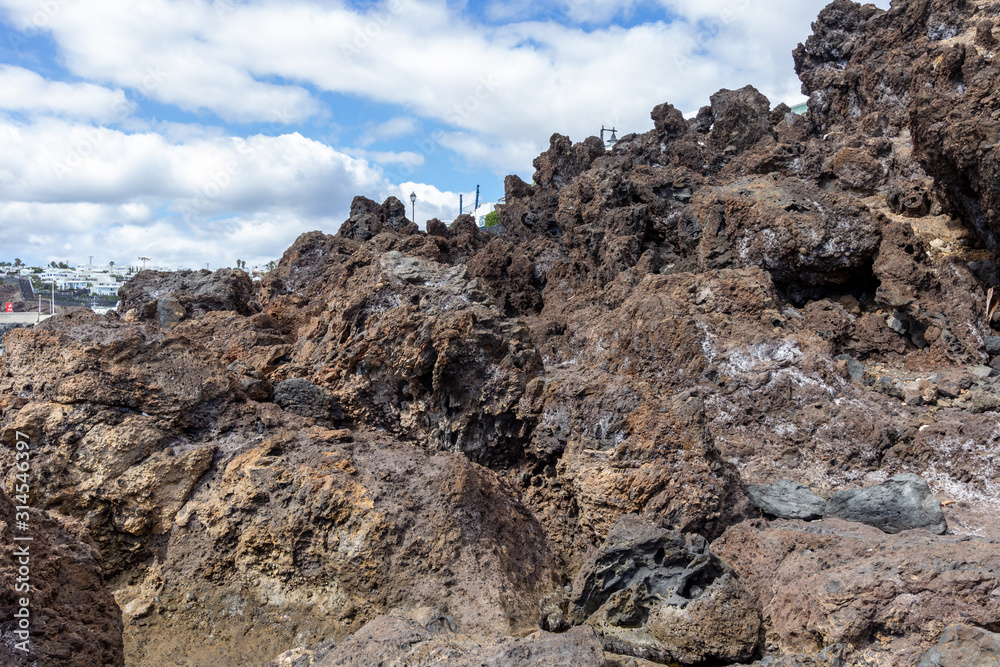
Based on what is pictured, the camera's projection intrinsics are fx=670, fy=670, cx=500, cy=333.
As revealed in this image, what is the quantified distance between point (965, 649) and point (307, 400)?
15.6 ft

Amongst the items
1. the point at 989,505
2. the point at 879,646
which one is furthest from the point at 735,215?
the point at 879,646

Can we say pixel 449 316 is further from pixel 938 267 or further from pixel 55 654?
pixel 938 267

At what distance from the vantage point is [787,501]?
5.43m

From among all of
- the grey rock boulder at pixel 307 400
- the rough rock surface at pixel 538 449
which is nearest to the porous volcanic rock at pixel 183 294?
the rough rock surface at pixel 538 449

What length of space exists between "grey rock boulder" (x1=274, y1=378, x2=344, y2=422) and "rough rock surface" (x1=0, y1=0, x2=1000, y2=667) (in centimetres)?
2

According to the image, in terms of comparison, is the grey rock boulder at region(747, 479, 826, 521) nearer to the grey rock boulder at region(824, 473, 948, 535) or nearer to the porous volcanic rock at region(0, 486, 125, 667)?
the grey rock boulder at region(824, 473, 948, 535)

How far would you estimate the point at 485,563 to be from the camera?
4.41m

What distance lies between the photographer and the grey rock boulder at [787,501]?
529 centimetres

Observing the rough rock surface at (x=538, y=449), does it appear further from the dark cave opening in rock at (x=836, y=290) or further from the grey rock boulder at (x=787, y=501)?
the grey rock boulder at (x=787, y=501)

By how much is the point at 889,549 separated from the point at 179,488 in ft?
15.0

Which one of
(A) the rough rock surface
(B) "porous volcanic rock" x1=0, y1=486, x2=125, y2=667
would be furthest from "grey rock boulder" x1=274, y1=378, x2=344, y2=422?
(B) "porous volcanic rock" x1=0, y1=486, x2=125, y2=667

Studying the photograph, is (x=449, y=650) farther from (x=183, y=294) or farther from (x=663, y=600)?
(x=183, y=294)

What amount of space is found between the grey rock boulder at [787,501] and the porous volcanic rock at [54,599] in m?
4.39

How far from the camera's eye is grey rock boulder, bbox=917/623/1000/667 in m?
2.74
